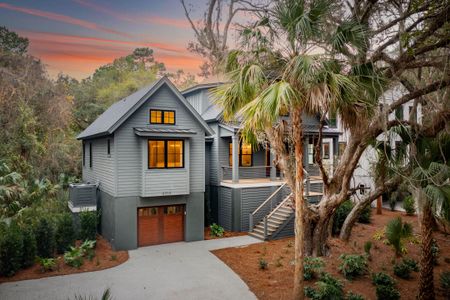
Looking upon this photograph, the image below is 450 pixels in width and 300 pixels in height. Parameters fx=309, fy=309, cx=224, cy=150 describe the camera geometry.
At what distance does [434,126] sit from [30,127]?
22.7 meters

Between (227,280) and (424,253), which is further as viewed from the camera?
(227,280)

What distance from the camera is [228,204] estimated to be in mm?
17656

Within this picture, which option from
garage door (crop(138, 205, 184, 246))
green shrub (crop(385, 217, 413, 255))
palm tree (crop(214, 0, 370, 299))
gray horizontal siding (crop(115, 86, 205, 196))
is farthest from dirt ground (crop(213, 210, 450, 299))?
gray horizontal siding (crop(115, 86, 205, 196))

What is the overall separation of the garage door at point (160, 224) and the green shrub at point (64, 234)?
2.97 metres

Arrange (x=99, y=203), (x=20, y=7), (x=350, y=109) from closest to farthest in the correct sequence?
1. (x=350, y=109)
2. (x=20, y=7)
3. (x=99, y=203)

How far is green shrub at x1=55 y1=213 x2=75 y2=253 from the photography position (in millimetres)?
13336

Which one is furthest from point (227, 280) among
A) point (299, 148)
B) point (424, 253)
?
point (424, 253)

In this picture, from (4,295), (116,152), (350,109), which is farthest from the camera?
(116,152)

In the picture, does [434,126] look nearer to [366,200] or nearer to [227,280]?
[366,200]

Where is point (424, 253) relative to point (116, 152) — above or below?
below

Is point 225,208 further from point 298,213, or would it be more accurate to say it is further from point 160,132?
point 298,213

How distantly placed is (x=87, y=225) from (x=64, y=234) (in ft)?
3.51

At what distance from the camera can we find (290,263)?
12164 mm

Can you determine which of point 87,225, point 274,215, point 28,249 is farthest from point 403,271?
point 28,249
